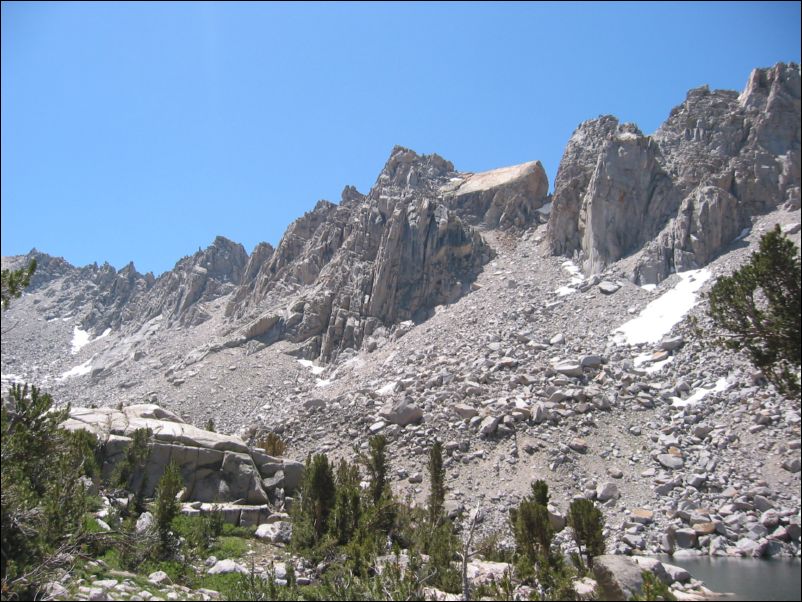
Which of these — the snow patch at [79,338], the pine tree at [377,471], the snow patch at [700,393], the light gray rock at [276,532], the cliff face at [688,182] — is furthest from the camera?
the snow patch at [79,338]

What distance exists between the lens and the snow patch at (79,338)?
125500 mm

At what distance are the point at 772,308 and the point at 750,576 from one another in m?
8.93

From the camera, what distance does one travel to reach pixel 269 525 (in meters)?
21.6

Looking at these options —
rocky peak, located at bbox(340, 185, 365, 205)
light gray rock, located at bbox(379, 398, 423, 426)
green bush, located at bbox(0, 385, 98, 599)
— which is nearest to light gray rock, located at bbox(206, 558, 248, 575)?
green bush, located at bbox(0, 385, 98, 599)

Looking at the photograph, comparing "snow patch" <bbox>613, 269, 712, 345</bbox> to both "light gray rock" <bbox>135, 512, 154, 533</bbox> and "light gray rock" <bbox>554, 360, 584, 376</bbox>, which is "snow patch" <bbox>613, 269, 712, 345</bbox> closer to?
Answer: "light gray rock" <bbox>554, 360, 584, 376</bbox>

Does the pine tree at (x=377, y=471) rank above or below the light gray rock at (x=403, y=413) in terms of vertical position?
below

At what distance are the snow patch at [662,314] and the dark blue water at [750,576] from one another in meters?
19.6

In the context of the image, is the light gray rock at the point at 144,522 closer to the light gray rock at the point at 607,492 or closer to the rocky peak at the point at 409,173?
the light gray rock at the point at 607,492

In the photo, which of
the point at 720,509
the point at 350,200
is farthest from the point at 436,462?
the point at 350,200

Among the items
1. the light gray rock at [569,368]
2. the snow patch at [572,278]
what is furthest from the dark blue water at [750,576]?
the snow patch at [572,278]

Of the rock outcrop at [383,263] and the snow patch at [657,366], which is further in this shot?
the rock outcrop at [383,263]

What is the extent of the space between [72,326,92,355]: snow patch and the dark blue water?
136 meters

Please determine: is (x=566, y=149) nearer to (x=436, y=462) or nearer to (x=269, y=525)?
(x=436, y=462)

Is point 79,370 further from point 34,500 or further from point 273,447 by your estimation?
point 34,500
